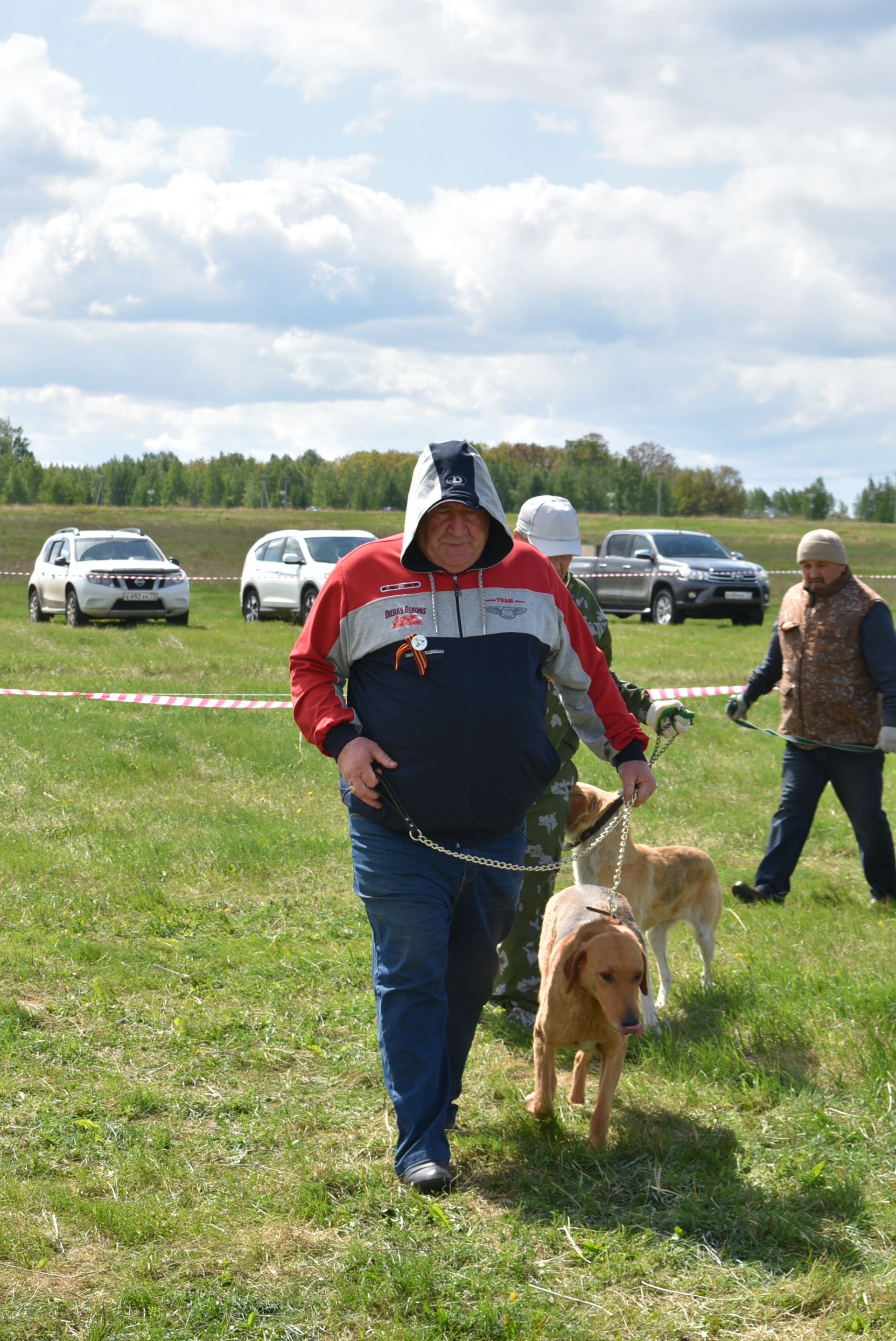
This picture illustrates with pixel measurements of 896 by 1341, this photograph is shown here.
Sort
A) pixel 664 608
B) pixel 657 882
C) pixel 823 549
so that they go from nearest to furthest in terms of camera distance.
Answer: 1. pixel 657 882
2. pixel 823 549
3. pixel 664 608

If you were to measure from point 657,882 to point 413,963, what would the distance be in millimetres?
1767

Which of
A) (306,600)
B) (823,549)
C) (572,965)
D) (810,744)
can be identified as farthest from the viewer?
(306,600)

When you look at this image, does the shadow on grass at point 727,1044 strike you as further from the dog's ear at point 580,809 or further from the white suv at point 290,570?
the white suv at point 290,570

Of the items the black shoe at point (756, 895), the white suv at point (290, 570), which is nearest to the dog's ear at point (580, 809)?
the black shoe at point (756, 895)

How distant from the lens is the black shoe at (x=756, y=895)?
693cm

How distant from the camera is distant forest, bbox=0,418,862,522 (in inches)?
4365

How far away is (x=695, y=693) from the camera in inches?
492

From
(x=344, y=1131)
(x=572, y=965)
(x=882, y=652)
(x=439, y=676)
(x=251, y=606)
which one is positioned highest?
(x=439, y=676)

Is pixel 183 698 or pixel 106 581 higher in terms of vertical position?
pixel 106 581

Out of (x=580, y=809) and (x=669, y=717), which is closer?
(x=669, y=717)

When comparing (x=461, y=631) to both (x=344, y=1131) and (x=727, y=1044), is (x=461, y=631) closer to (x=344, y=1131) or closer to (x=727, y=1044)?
(x=344, y=1131)


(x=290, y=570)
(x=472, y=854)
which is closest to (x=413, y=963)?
(x=472, y=854)

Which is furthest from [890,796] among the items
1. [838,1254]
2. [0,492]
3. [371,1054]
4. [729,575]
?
[0,492]

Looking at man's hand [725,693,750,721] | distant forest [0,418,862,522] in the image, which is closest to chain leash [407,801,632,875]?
man's hand [725,693,750,721]
